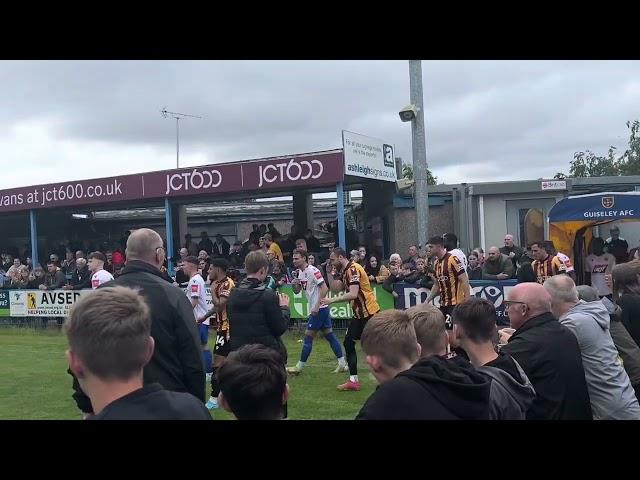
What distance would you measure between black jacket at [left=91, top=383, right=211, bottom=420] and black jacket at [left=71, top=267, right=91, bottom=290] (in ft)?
53.3

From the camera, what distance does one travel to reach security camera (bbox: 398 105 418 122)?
13.7m

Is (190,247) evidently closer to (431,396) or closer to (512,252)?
(512,252)

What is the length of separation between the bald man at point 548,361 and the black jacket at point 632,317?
3.88 ft

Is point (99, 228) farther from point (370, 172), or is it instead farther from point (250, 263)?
point (250, 263)

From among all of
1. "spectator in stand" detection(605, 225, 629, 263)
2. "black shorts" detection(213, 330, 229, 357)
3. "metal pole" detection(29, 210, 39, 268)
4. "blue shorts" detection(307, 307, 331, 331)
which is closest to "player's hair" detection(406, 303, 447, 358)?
"black shorts" detection(213, 330, 229, 357)

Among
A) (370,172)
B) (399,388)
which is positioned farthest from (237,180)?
(399,388)

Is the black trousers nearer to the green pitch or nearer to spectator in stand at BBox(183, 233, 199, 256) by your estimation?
the green pitch

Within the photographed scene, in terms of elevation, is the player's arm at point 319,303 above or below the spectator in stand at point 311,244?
below

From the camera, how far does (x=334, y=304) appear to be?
14.1m

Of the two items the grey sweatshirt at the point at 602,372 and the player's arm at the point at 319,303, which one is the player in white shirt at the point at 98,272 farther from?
the grey sweatshirt at the point at 602,372

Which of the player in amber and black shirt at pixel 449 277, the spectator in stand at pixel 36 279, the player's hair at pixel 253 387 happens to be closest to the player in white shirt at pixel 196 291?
the player in amber and black shirt at pixel 449 277

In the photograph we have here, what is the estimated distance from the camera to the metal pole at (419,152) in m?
13.8

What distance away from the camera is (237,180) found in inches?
674

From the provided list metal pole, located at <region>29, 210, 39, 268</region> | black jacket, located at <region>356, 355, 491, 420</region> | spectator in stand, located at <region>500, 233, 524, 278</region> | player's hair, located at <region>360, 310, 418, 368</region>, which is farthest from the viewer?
metal pole, located at <region>29, 210, 39, 268</region>
